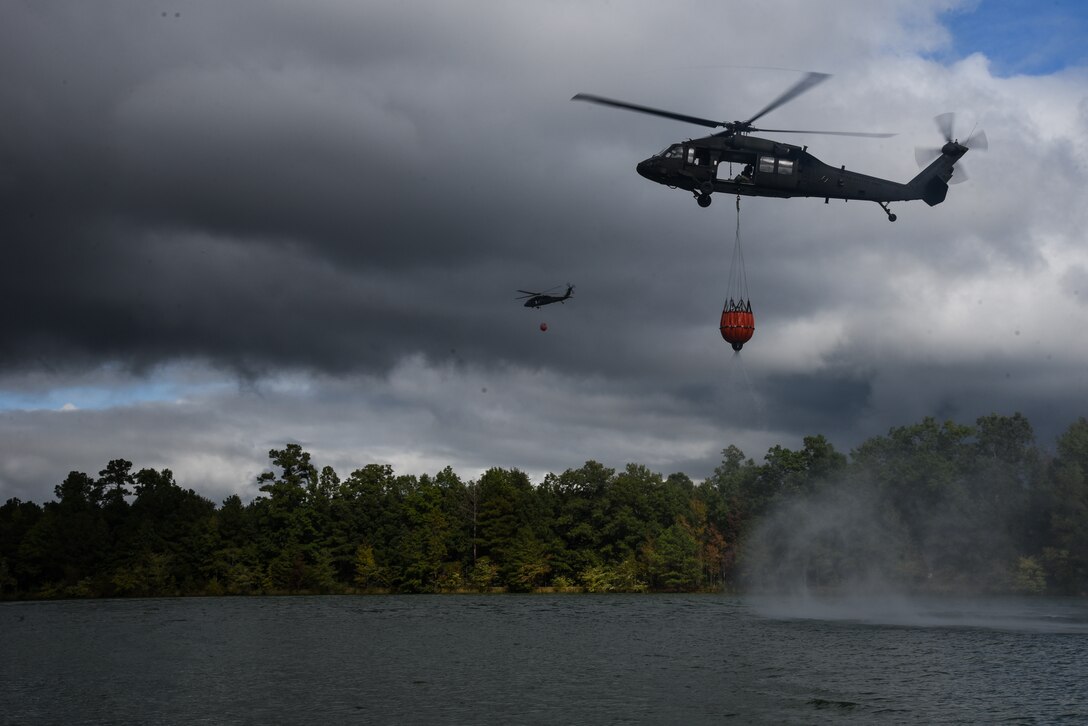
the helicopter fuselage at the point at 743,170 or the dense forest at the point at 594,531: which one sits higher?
the helicopter fuselage at the point at 743,170

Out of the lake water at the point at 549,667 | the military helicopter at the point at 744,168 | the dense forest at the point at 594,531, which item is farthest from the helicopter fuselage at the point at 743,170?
the dense forest at the point at 594,531

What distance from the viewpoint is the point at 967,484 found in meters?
130

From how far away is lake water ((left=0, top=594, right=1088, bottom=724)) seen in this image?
1559 inches

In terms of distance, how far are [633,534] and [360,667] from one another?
84446 mm

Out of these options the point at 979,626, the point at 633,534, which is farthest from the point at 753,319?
the point at 633,534

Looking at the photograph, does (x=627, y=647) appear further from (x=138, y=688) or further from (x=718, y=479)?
(x=718, y=479)

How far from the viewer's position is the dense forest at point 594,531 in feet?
417

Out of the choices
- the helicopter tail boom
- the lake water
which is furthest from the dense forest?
the helicopter tail boom

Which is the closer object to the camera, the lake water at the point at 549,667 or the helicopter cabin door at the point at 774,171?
the lake water at the point at 549,667

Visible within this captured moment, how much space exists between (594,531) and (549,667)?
83.3 meters

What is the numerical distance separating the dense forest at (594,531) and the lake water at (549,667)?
31.0m

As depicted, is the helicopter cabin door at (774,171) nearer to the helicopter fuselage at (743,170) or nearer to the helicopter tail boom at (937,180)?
the helicopter fuselage at (743,170)

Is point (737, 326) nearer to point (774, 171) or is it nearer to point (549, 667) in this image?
point (774, 171)

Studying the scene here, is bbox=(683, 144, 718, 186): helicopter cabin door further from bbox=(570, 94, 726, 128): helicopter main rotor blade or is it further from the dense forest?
the dense forest
